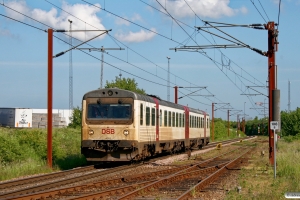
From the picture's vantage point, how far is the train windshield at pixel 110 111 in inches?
843

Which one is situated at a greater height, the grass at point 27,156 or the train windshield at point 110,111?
the train windshield at point 110,111

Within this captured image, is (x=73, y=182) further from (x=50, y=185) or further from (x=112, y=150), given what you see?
(x=112, y=150)

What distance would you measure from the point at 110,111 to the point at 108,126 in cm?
66

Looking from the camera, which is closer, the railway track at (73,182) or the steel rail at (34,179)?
the railway track at (73,182)

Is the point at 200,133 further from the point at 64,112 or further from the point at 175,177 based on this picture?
the point at 64,112

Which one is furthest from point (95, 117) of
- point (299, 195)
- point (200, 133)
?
point (200, 133)

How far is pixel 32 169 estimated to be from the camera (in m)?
19.7

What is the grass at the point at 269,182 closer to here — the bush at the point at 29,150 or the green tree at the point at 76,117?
the bush at the point at 29,150

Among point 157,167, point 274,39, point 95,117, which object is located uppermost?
point 274,39

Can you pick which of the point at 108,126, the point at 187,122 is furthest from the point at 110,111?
the point at 187,122

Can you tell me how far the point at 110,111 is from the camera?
21.6m

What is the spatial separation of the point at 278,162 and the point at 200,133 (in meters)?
18.6

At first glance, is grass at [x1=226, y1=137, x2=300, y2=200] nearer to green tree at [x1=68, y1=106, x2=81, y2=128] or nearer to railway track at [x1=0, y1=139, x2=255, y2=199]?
railway track at [x1=0, y1=139, x2=255, y2=199]

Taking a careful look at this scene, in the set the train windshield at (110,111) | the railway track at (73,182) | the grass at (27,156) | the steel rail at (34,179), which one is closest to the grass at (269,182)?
the railway track at (73,182)
